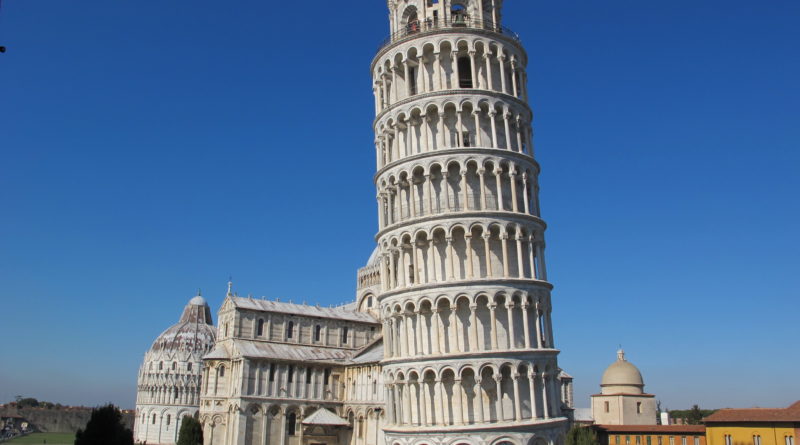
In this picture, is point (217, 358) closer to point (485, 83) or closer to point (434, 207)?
point (434, 207)

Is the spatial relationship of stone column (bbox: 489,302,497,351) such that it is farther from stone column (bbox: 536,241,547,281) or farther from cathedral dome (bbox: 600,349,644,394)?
cathedral dome (bbox: 600,349,644,394)

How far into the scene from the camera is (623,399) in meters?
62.4

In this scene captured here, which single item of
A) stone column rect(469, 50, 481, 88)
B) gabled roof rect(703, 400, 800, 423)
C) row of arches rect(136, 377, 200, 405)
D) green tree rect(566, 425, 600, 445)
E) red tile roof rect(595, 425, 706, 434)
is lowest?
green tree rect(566, 425, 600, 445)

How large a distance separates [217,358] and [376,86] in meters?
27.2

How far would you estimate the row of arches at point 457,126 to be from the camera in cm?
3656

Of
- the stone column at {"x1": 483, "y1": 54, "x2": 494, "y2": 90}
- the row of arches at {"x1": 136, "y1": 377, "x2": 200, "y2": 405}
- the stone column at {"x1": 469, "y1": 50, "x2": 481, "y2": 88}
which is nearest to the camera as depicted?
the stone column at {"x1": 469, "y1": 50, "x2": 481, "y2": 88}

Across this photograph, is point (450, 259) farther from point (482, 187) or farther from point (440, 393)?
point (440, 393)

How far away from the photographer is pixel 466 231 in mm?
34281

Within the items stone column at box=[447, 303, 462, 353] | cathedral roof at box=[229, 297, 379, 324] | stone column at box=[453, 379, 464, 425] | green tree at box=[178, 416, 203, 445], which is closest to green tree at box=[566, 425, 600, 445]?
stone column at box=[453, 379, 464, 425]

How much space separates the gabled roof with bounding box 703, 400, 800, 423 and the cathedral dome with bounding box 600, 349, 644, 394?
15041 millimetres

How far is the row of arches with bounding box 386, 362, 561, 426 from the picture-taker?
3253 centimetres

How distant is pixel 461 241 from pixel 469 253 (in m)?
0.97

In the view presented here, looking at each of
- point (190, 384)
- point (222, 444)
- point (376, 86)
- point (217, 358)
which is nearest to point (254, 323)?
point (217, 358)

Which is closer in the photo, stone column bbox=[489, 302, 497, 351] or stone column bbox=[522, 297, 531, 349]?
stone column bbox=[489, 302, 497, 351]
